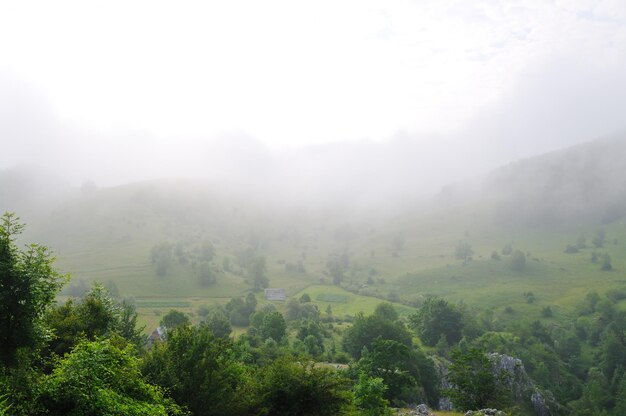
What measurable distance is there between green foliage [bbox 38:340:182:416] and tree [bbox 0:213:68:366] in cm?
359

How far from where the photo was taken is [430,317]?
353 feet

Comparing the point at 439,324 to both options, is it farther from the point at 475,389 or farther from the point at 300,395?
the point at 300,395

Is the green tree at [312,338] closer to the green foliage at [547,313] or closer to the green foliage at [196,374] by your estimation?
the green foliage at [196,374]

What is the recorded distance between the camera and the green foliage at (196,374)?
92.9 feet

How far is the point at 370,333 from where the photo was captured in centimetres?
8956

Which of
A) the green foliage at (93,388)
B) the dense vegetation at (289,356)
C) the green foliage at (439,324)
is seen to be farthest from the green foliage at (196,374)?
the green foliage at (439,324)

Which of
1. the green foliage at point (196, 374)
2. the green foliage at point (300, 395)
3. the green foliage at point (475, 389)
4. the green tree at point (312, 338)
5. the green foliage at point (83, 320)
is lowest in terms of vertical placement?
the green tree at point (312, 338)

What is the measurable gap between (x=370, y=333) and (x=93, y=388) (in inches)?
3012

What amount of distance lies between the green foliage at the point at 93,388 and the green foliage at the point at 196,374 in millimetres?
6237

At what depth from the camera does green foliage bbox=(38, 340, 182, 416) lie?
18453 mm

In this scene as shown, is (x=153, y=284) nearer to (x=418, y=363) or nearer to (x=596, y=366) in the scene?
(x=418, y=363)

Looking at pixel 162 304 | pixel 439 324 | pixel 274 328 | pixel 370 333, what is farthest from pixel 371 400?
pixel 162 304

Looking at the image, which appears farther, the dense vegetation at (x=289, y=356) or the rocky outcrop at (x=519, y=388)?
the rocky outcrop at (x=519, y=388)

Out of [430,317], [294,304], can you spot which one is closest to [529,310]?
[430,317]
